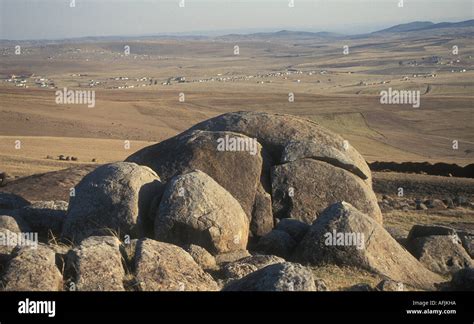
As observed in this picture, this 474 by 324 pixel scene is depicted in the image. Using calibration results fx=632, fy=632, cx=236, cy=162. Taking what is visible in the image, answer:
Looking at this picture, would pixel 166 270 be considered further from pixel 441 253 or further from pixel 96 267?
pixel 441 253

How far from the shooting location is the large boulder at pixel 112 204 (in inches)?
550

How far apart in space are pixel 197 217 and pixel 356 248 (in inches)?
134

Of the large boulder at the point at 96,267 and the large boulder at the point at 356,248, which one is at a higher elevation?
the large boulder at the point at 96,267

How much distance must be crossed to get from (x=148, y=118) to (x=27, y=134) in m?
15.2

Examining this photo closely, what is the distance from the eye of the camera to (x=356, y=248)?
42.9ft

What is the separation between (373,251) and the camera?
13.3 meters

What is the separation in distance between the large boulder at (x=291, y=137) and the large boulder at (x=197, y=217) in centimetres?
369

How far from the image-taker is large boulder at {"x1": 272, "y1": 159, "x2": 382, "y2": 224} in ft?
54.6

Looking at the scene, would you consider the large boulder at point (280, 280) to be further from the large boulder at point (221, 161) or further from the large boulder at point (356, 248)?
the large boulder at point (221, 161)

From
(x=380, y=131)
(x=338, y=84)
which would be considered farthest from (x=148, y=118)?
(x=338, y=84)

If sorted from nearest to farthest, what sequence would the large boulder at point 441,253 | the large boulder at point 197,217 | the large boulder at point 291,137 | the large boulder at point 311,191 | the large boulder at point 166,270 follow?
Answer: 1. the large boulder at point 166,270
2. the large boulder at point 197,217
3. the large boulder at point 441,253
4. the large boulder at point 311,191
5. the large boulder at point 291,137

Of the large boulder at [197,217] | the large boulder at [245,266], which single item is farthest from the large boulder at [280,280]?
the large boulder at [197,217]

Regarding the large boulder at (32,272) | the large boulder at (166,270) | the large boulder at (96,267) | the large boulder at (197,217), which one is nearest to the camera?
the large boulder at (32,272)
